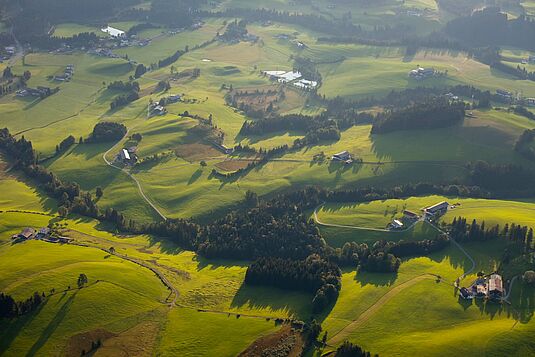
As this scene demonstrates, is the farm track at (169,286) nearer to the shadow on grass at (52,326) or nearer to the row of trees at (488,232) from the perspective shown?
the shadow on grass at (52,326)

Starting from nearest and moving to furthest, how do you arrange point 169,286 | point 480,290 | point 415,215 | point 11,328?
point 11,328 → point 480,290 → point 169,286 → point 415,215

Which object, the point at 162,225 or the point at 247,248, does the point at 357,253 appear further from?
the point at 162,225

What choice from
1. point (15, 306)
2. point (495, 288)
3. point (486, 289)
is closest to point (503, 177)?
point (486, 289)

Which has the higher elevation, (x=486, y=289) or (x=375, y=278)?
(x=486, y=289)

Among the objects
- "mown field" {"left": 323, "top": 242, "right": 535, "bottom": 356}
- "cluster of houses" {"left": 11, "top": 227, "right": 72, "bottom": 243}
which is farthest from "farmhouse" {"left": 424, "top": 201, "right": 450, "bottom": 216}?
"cluster of houses" {"left": 11, "top": 227, "right": 72, "bottom": 243}

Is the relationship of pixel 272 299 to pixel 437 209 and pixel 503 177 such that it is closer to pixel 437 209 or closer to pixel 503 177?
pixel 437 209

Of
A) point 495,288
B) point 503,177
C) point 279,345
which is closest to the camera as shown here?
point 279,345

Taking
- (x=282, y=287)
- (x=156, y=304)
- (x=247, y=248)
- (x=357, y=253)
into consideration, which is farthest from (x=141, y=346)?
(x=357, y=253)
